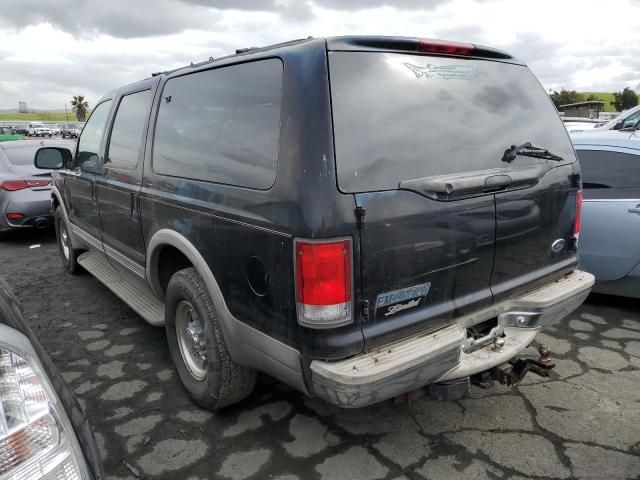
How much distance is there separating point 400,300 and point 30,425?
57.0 inches

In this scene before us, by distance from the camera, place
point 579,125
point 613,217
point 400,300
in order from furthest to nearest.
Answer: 1. point 579,125
2. point 613,217
3. point 400,300

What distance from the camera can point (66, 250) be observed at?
19.0 ft

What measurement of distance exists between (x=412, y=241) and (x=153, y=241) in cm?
171

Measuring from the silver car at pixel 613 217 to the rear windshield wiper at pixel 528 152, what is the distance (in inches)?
63.3

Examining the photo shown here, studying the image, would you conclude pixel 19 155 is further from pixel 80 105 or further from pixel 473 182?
pixel 80 105

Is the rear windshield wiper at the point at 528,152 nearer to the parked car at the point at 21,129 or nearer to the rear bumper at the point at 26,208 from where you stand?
the rear bumper at the point at 26,208

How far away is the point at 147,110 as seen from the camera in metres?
3.34

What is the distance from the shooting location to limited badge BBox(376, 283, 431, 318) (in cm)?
210

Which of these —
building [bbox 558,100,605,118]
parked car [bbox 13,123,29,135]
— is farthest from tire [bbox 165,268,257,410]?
parked car [bbox 13,123,29,135]

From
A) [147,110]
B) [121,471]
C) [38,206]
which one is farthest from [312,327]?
[38,206]

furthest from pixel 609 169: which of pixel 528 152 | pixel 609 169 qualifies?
pixel 528 152

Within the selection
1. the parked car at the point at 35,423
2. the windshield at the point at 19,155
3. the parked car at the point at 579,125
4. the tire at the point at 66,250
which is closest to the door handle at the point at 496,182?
the parked car at the point at 35,423

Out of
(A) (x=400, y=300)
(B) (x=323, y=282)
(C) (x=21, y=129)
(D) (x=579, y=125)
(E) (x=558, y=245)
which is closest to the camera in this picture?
(B) (x=323, y=282)

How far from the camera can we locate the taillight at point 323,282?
1.94 meters
